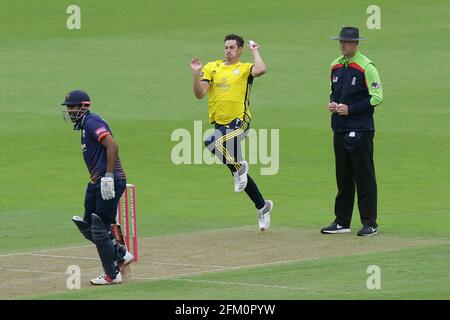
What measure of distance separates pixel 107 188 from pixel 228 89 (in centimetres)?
417

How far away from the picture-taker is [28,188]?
21938 millimetres

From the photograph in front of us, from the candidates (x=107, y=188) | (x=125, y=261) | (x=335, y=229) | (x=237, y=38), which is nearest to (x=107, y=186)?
(x=107, y=188)

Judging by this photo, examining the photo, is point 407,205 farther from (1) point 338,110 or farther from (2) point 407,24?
(2) point 407,24

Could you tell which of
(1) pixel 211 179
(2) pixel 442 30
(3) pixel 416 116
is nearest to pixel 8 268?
(1) pixel 211 179

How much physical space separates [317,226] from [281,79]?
15743 millimetres

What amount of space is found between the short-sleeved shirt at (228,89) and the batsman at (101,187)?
369 cm

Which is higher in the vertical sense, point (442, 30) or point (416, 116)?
point (442, 30)

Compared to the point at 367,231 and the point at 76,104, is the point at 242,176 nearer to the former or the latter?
the point at 367,231

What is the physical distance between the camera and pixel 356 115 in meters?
16.8

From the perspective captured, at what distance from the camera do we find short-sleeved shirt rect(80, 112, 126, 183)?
45.4 ft

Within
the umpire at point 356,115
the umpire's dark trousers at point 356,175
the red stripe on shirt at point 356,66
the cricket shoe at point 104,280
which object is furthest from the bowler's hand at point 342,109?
the cricket shoe at point 104,280
